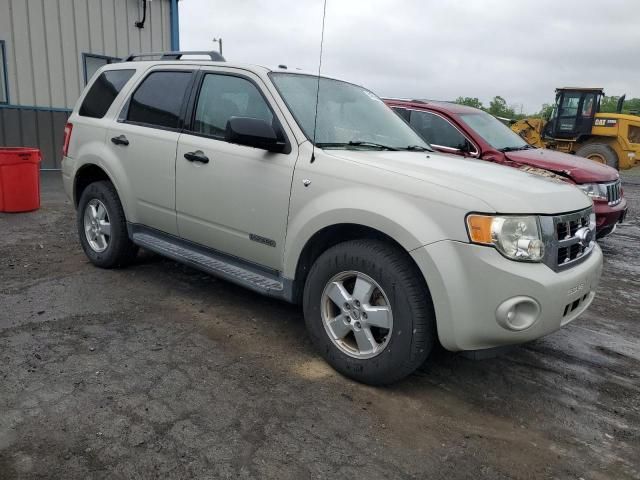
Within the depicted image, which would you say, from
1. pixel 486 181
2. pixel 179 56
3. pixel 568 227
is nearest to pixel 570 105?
pixel 179 56

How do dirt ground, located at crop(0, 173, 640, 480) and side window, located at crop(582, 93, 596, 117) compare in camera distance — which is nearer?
dirt ground, located at crop(0, 173, 640, 480)

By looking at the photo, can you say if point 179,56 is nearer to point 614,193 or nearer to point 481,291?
point 481,291

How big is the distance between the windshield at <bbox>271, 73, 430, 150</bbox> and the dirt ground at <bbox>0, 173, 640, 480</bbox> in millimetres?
1463

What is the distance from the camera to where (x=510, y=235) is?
109 inches

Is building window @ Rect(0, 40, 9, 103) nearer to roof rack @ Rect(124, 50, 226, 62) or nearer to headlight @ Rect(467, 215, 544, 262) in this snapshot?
roof rack @ Rect(124, 50, 226, 62)

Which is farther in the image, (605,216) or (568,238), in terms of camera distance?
(605,216)

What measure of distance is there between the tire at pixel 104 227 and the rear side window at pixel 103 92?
0.70 metres

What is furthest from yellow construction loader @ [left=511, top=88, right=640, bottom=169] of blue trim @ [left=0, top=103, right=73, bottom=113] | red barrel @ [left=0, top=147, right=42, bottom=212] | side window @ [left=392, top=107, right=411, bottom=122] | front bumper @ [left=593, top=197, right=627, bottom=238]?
red barrel @ [left=0, top=147, right=42, bottom=212]

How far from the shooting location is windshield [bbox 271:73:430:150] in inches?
144

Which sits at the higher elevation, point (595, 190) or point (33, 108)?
point (33, 108)

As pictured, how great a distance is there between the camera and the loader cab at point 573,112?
53.3 feet

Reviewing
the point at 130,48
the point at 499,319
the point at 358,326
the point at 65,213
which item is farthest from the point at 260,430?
the point at 130,48

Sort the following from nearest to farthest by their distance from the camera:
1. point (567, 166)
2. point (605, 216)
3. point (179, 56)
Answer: point (179, 56) < point (605, 216) < point (567, 166)

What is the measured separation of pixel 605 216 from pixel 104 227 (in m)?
5.70
